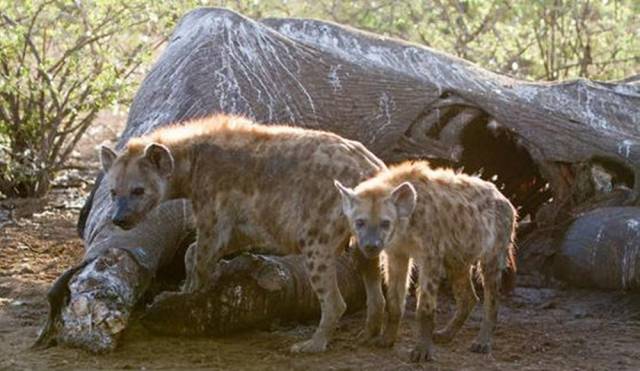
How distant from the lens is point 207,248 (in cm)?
625

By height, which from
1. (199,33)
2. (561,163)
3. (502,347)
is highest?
(199,33)

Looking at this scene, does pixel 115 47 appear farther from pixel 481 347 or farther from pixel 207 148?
pixel 481 347

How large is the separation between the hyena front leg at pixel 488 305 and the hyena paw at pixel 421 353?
0.43m

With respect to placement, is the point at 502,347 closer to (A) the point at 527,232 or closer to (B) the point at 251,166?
(B) the point at 251,166

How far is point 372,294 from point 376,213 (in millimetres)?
608

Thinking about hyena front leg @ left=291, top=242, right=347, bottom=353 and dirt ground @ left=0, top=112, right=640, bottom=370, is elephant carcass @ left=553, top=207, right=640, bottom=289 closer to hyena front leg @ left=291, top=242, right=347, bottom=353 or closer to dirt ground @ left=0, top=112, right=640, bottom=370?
dirt ground @ left=0, top=112, right=640, bottom=370

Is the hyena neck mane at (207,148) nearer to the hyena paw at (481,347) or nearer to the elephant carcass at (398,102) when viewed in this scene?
the elephant carcass at (398,102)

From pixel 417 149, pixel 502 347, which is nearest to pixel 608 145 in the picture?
pixel 417 149

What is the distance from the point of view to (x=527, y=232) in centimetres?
873

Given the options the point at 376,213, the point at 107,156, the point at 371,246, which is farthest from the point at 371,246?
the point at 107,156

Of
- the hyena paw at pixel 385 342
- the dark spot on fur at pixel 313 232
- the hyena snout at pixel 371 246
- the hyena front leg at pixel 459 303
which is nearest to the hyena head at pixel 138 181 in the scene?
the dark spot on fur at pixel 313 232

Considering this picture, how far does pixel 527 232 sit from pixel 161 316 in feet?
11.2

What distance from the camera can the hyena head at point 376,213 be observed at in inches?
225

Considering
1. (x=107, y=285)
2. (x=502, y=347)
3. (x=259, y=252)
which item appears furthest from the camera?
(x=259, y=252)
